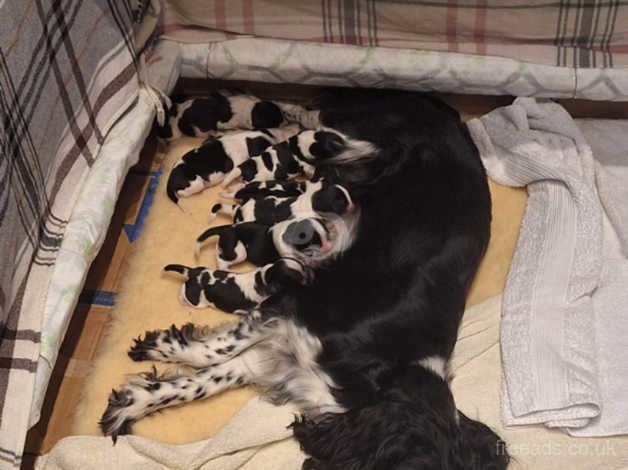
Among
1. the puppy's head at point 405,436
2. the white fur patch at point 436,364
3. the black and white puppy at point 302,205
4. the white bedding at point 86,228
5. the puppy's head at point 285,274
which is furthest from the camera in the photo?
the black and white puppy at point 302,205

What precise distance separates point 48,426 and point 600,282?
152 centimetres

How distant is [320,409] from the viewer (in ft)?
6.36

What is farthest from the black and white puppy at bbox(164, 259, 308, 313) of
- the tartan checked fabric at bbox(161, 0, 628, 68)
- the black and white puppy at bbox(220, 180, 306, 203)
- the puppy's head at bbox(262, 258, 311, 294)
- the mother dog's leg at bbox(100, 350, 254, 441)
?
the tartan checked fabric at bbox(161, 0, 628, 68)

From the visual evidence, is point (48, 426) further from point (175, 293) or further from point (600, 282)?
point (600, 282)

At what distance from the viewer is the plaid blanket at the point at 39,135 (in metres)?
1.72

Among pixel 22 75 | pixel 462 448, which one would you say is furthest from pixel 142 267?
pixel 462 448

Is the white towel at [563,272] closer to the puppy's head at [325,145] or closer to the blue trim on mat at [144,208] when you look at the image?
the puppy's head at [325,145]

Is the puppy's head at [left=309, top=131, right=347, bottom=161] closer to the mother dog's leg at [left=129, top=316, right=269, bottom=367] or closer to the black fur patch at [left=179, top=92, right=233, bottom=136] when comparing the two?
the black fur patch at [left=179, top=92, right=233, bottom=136]

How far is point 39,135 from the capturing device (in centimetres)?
185

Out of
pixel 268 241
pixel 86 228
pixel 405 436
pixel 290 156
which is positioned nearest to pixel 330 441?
A: pixel 405 436

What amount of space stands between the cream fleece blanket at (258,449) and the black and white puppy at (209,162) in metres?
0.71

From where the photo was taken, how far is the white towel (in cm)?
198

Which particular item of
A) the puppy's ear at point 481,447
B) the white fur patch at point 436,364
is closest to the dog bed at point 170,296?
the white fur patch at point 436,364

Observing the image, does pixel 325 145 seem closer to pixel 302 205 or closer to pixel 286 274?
pixel 302 205
